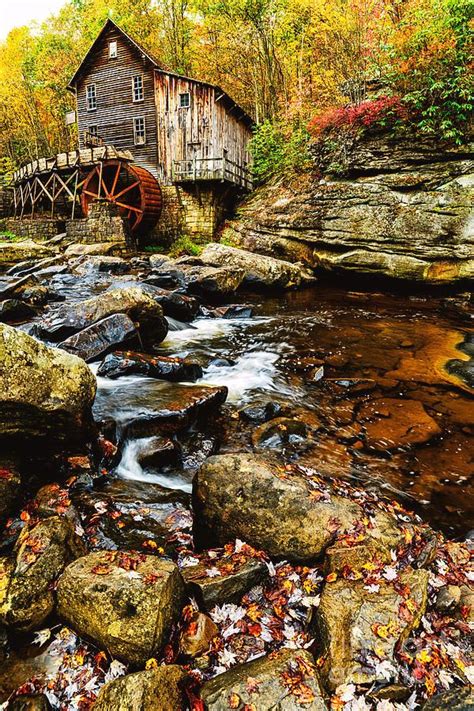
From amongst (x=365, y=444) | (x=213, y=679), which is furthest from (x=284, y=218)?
(x=213, y=679)

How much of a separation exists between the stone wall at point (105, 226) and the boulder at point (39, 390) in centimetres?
1633

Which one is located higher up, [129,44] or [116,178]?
[129,44]

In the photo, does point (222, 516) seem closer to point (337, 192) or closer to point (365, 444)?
point (365, 444)

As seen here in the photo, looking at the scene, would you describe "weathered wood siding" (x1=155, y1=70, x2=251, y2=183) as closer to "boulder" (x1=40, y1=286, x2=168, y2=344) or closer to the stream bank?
"boulder" (x1=40, y1=286, x2=168, y2=344)

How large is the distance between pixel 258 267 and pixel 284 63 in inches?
608

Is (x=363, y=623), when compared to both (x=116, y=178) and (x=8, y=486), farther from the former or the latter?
(x=116, y=178)

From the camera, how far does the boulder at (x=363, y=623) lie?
1.92 m

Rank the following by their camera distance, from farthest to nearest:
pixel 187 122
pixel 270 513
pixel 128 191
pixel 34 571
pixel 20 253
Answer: pixel 128 191, pixel 187 122, pixel 20 253, pixel 270 513, pixel 34 571

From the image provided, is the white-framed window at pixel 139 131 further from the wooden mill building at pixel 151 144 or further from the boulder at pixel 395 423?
the boulder at pixel 395 423

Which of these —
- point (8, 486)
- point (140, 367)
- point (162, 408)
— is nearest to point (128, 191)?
point (140, 367)

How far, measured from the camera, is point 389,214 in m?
11.5

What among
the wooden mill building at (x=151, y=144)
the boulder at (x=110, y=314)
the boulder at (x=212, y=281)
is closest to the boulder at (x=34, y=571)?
the boulder at (x=110, y=314)

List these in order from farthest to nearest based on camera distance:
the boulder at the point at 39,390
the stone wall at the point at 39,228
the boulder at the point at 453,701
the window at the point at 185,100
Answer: the stone wall at the point at 39,228, the window at the point at 185,100, the boulder at the point at 39,390, the boulder at the point at 453,701

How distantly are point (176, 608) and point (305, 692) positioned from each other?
794 millimetres
